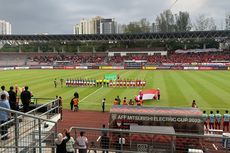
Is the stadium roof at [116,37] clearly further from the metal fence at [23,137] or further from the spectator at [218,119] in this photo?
the metal fence at [23,137]

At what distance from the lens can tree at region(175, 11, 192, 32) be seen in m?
118

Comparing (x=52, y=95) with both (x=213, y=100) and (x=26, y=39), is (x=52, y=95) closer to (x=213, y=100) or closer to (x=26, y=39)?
(x=213, y=100)

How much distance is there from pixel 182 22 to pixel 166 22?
6643 millimetres

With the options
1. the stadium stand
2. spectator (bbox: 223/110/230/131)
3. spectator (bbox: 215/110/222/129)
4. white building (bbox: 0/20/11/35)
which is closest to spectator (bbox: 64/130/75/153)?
spectator (bbox: 215/110/222/129)

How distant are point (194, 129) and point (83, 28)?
173 metres

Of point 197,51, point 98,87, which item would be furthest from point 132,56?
point 98,87

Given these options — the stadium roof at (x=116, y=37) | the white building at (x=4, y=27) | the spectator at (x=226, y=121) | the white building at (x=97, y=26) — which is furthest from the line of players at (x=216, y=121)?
the white building at (x=4, y=27)

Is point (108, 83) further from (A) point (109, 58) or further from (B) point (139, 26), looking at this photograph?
(B) point (139, 26)

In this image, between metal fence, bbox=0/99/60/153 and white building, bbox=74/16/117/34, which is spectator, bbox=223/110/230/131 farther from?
white building, bbox=74/16/117/34

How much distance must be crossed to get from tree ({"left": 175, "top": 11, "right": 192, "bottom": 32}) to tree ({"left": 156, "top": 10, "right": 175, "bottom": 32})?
207cm

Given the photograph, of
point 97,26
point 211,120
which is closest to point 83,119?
point 211,120

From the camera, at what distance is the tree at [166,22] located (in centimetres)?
11994

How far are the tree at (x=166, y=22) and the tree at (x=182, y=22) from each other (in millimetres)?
2073

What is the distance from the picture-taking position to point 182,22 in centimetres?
11900
